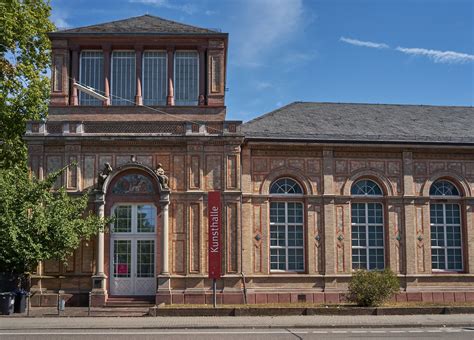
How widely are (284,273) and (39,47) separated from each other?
1799cm

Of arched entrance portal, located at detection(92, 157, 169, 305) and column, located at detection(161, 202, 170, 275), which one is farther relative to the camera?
arched entrance portal, located at detection(92, 157, 169, 305)

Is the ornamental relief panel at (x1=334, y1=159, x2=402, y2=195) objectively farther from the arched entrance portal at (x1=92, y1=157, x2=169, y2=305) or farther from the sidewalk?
the sidewalk

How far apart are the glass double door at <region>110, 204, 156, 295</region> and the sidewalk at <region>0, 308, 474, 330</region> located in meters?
4.38

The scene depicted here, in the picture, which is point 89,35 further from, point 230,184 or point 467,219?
point 467,219

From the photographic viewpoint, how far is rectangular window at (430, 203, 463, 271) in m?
29.0

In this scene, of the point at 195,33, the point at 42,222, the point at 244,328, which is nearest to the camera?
the point at 244,328

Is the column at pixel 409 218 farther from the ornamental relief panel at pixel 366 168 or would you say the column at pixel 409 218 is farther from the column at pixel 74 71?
the column at pixel 74 71

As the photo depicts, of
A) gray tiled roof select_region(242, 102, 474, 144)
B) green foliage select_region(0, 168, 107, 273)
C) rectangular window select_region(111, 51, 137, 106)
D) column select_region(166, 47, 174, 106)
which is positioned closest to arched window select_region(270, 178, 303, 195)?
gray tiled roof select_region(242, 102, 474, 144)

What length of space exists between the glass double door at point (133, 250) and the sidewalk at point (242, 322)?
438cm

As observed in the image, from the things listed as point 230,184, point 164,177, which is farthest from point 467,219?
point 164,177

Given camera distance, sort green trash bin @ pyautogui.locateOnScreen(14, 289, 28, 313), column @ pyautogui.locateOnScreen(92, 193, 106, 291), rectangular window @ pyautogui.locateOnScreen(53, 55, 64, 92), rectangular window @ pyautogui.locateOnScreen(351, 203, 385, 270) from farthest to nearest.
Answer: rectangular window @ pyautogui.locateOnScreen(351, 203, 385, 270), rectangular window @ pyautogui.locateOnScreen(53, 55, 64, 92), column @ pyautogui.locateOnScreen(92, 193, 106, 291), green trash bin @ pyautogui.locateOnScreen(14, 289, 28, 313)

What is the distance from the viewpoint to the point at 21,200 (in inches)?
947

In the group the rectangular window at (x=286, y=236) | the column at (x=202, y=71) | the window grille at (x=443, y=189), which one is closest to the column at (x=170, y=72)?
the column at (x=202, y=71)

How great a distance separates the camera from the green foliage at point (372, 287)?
77.4 feet
